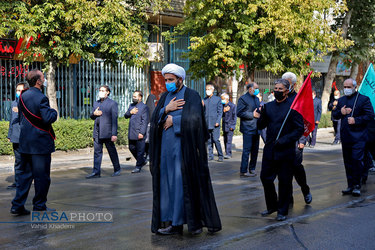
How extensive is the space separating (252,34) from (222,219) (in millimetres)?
14499

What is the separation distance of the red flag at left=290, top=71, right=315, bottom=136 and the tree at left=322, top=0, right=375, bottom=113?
21673 mm

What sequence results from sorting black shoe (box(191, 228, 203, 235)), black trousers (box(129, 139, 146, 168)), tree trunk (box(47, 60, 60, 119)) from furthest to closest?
tree trunk (box(47, 60, 60, 119))
black trousers (box(129, 139, 146, 168))
black shoe (box(191, 228, 203, 235))

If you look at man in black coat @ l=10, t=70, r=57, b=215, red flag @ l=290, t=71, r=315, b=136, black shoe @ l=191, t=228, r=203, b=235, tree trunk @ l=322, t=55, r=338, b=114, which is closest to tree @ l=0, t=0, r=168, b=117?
man in black coat @ l=10, t=70, r=57, b=215

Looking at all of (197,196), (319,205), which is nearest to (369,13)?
(319,205)

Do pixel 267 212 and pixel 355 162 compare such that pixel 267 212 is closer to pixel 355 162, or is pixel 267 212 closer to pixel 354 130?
pixel 355 162

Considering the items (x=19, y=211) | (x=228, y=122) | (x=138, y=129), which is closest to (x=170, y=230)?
(x=19, y=211)

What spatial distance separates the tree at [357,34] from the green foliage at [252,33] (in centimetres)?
674

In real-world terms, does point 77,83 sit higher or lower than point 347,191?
higher

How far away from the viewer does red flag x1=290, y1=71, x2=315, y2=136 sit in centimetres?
677

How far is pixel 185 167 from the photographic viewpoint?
19.0ft

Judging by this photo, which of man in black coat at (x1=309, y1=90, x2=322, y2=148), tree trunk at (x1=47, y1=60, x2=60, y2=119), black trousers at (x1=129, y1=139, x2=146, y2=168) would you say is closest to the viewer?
black trousers at (x1=129, y1=139, x2=146, y2=168)

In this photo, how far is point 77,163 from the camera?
13539 millimetres

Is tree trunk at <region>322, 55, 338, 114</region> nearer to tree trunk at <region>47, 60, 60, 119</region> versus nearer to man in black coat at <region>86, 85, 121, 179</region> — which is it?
tree trunk at <region>47, 60, 60, 119</region>

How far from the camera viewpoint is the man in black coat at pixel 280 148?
22.2 ft
